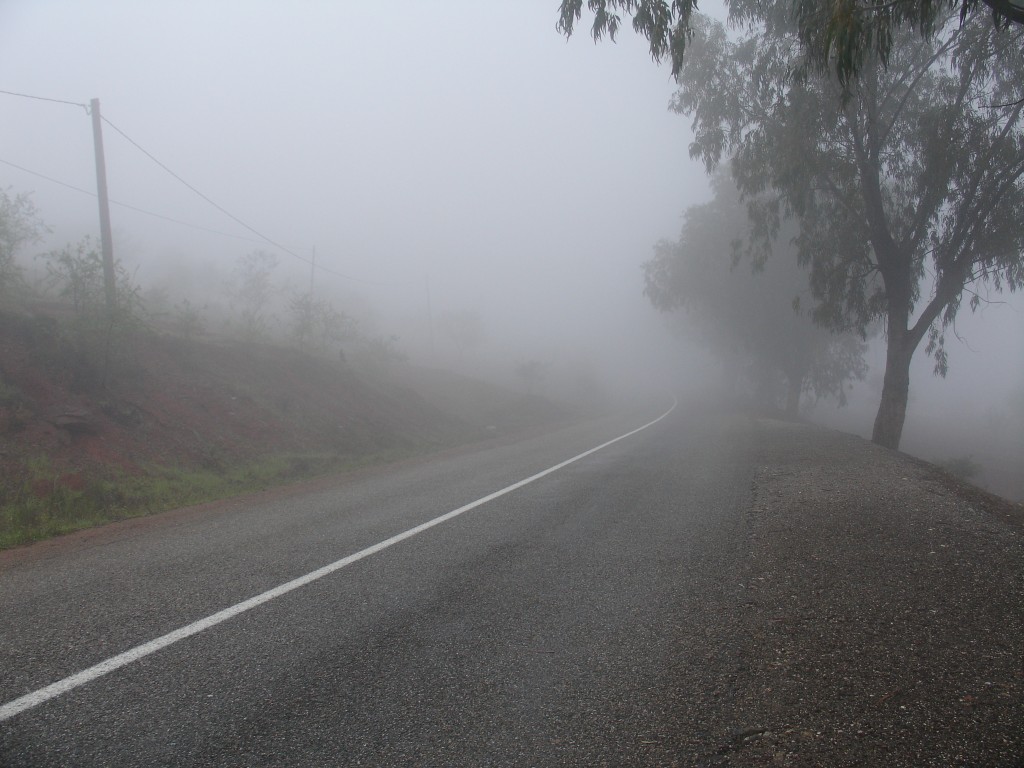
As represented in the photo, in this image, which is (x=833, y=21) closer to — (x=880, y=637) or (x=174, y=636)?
(x=880, y=637)

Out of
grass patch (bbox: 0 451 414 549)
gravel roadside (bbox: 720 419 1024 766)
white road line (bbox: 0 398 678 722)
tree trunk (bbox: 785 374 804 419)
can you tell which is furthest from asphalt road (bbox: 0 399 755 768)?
tree trunk (bbox: 785 374 804 419)

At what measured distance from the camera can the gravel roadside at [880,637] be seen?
105 inches

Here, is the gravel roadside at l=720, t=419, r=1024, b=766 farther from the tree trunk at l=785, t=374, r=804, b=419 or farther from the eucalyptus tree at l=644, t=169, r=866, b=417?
the tree trunk at l=785, t=374, r=804, b=419

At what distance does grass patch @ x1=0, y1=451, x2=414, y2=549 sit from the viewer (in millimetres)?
7727

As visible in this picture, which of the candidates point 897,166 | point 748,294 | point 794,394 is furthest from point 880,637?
point 794,394

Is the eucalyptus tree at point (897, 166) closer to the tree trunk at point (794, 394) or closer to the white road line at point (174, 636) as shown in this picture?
the white road line at point (174, 636)

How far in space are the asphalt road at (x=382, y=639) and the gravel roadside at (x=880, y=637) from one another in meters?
0.27

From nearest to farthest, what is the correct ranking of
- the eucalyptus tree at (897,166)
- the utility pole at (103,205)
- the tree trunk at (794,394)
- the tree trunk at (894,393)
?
the eucalyptus tree at (897,166), the utility pole at (103,205), the tree trunk at (894,393), the tree trunk at (794,394)

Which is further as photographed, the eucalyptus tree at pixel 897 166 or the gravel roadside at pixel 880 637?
the eucalyptus tree at pixel 897 166

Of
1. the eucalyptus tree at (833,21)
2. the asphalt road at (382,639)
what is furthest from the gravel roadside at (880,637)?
the eucalyptus tree at (833,21)

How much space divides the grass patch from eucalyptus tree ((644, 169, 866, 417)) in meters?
21.9

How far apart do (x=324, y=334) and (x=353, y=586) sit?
73.9ft

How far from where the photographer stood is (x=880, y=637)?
3600mm

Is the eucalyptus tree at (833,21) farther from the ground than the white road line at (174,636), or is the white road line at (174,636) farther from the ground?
the eucalyptus tree at (833,21)
